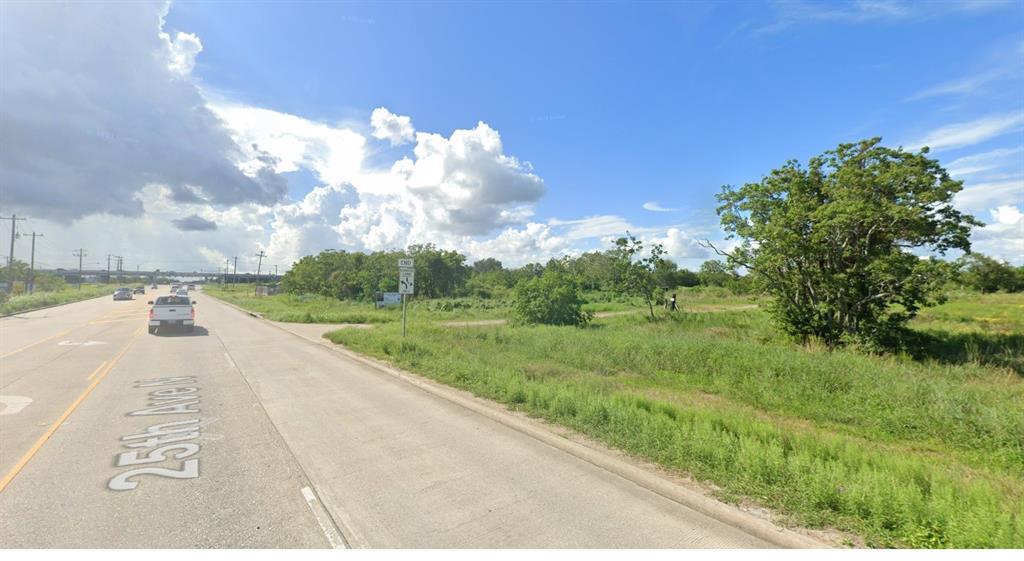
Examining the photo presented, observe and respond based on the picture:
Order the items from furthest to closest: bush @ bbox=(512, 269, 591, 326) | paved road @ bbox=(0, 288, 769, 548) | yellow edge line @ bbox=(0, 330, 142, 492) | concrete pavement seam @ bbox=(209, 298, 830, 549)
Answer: bush @ bbox=(512, 269, 591, 326) → yellow edge line @ bbox=(0, 330, 142, 492) → paved road @ bbox=(0, 288, 769, 548) → concrete pavement seam @ bbox=(209, 298, 830, 549)

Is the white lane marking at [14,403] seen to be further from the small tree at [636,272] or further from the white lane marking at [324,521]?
the small tree at [636,272]

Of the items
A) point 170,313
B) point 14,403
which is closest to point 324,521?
point 14,403

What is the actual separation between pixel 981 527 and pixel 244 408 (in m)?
9.37

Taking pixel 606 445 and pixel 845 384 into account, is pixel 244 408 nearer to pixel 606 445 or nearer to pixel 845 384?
pixel 606 445

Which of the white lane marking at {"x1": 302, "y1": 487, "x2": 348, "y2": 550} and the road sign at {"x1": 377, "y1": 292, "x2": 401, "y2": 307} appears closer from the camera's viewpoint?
the white lane marking at {"x1": 302, "y1": 487, "x2": 348, "y2": 550}

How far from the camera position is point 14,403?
786cm

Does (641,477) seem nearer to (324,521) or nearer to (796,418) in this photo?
(324,521)

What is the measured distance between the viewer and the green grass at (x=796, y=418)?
3824mm

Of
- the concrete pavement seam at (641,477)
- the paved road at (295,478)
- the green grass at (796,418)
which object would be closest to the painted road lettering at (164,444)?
the paved road at (295,478)

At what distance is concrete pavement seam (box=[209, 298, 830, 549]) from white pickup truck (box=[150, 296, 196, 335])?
54.8ft

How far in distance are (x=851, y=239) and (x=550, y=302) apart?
14.3 metres

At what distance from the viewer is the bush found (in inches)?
999

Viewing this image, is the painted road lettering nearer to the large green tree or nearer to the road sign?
the large green tree

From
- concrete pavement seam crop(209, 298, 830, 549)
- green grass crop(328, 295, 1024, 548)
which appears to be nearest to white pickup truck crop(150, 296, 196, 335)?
green grass crop(328, 295, 1024, 548)
